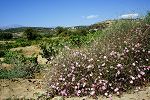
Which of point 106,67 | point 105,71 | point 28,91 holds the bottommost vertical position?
point 28,91

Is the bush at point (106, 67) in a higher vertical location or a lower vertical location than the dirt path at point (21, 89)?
higher

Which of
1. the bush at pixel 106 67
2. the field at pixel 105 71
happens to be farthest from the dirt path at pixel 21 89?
the bush at pixel 106 67

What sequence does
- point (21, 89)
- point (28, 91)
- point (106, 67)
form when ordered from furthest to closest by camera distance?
1. point (21, 89)
2. point (28, 91)
3. point (106, 67)

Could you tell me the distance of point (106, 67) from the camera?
27.1 feet

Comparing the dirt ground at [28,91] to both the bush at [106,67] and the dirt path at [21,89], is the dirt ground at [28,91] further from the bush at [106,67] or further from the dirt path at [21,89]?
the bush at [106,67]

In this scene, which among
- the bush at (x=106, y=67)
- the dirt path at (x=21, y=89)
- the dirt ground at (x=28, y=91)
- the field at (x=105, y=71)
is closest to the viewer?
the dirt ground at (x=28, y=91)

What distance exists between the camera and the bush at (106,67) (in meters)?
8.13

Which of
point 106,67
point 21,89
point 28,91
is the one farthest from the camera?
point 21,89

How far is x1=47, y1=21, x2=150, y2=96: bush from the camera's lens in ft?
26.7

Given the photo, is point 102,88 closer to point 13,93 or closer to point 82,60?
point 82,60

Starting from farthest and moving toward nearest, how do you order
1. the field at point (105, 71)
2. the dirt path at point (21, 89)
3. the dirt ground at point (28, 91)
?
the dirt path at point (21, 89) < the field at point (105, 71) < the dirt ground at point (28, 91)

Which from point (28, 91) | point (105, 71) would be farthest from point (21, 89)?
point (105, 71)

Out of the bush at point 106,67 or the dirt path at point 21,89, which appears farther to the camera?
the dirt path at point 21,89

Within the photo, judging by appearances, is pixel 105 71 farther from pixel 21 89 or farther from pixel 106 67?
pixel 21 89
